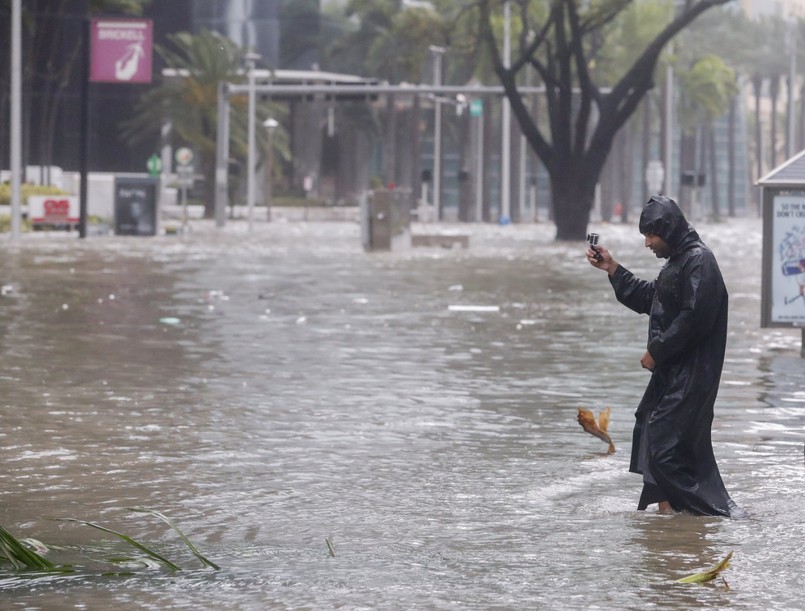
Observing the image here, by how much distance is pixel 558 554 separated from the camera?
7469mm

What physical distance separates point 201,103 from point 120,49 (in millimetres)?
22581

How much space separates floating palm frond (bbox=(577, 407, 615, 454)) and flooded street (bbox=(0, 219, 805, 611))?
127 millimetres

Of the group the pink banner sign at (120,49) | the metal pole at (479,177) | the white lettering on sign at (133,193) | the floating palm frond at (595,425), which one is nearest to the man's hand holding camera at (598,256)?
the floating palm frond at (595,425)

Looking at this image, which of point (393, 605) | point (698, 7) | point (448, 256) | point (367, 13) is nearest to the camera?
point (393, 605)

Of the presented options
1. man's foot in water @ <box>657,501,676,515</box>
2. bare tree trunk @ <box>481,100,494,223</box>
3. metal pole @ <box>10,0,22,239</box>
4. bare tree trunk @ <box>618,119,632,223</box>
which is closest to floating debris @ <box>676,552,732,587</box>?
man's foot in water @ <box>657,501,676,515</box>

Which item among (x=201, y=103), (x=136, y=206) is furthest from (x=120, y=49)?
(x=201, y=103)

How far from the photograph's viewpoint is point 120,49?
A: 51.7 meters

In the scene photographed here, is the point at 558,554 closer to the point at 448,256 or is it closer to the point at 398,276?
the point at 398,276

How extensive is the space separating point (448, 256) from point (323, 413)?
25502 millimetres

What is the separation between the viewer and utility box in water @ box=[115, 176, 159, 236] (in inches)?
1865

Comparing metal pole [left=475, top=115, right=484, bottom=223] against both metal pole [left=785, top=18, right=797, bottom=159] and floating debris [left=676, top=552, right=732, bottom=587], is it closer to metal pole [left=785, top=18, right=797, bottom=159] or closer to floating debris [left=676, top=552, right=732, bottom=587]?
metal pole [left=785, top=18, right=797, bottom=159]

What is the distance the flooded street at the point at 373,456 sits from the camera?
6934 mm

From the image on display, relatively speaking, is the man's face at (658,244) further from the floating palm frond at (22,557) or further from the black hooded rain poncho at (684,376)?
the floating palm frond at (22,557)

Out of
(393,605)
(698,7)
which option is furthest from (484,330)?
(698,7)
